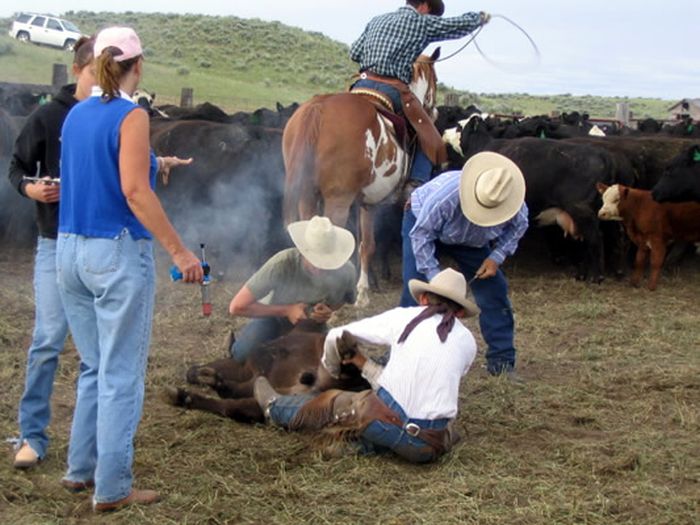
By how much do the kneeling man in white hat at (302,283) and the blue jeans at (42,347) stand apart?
1.21 meters

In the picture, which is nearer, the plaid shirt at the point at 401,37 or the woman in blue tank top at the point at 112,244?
the woman in blue tank top at the point at 112,244

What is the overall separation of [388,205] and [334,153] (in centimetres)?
233

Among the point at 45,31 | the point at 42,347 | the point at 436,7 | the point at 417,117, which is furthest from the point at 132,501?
the point at 45,31

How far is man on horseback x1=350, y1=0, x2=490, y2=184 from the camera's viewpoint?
9086 millimetres

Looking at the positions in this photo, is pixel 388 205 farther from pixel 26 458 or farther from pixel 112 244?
pixel 112 244

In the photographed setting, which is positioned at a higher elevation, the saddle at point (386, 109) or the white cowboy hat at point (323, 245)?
the saddle at point (386, 109)

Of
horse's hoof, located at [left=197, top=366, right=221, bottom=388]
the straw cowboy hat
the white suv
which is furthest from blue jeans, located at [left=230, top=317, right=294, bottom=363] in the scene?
the white suv

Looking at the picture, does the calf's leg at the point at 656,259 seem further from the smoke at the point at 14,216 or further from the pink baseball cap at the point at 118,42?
the pink baseball cap at the point at 118,42

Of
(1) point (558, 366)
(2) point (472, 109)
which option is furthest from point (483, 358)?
(2) point (472, 109)

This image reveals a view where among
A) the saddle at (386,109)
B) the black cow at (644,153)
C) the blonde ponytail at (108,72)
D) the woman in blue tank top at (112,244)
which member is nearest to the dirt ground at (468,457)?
the woman in blue tank top at (112,244)

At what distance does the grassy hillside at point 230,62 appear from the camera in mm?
35156

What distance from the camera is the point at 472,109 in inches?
733

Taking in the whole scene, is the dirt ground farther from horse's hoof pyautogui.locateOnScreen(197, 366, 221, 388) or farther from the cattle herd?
the cattle herd

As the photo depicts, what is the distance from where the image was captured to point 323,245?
5.78 metres
